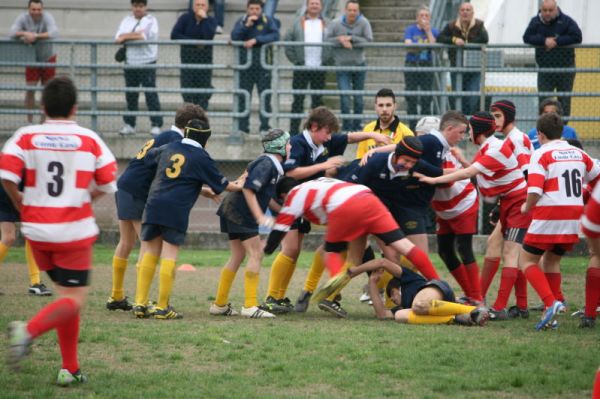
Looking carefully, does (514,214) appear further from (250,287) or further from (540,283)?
(250,287)

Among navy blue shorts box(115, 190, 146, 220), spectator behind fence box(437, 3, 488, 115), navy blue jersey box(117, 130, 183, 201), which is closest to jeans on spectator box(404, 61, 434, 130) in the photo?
spectator behind fence box(437, 3, 488, 115)

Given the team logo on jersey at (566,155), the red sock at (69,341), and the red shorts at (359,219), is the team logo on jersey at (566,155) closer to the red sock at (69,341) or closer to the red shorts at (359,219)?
the red shorts at (359,219)

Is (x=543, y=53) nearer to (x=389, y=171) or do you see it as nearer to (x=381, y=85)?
(x=381, y=85)

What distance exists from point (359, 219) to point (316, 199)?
1.37 ft

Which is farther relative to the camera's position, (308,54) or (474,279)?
(308,54)

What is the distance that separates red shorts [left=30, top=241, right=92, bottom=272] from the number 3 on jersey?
2510 millimetres

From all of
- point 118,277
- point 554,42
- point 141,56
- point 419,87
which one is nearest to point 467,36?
point 419,87

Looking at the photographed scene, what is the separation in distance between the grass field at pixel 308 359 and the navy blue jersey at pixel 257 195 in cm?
96

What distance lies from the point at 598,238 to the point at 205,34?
11.2 metres

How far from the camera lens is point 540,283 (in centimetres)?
913

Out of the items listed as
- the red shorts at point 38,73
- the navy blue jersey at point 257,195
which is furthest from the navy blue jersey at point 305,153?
the red shorts at point 38,73

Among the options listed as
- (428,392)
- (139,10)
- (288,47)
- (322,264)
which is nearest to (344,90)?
(288,47)

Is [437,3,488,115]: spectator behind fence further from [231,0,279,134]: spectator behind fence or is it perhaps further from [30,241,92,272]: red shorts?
[30,241,92,272]: red shorts

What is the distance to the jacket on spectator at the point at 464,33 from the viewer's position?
15.9 meters
